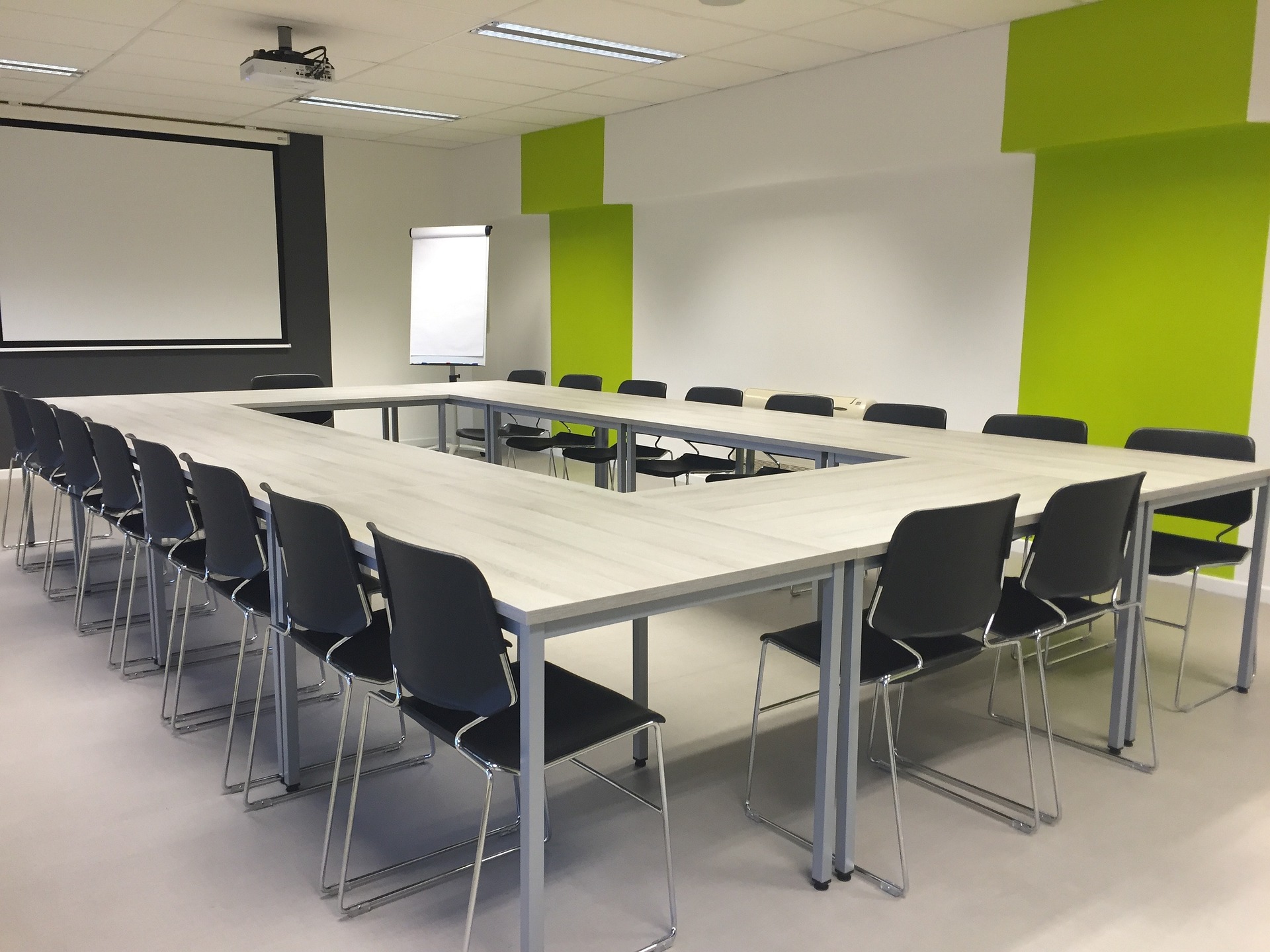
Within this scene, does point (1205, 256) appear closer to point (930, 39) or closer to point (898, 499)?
point (930, 39)

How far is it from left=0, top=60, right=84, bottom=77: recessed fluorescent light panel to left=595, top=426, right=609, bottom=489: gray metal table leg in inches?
162

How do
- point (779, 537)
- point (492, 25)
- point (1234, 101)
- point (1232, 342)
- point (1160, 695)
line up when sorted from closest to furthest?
point (779, 537) < point (1160, 695) < point (1234, 101) < point (1232, 342) < point (492, 25)

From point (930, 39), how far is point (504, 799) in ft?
16.0

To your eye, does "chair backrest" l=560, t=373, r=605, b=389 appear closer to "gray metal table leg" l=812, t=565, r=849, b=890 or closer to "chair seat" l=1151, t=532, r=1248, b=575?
"chair seat" l=1151, t=532, r=1248, b=575

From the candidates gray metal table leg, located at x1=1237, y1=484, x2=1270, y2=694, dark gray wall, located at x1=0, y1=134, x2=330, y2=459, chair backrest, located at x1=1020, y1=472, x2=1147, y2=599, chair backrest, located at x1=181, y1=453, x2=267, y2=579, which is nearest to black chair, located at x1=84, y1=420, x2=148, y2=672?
chair backrest, located at x1=181, y1=453, x2=267, y2=579

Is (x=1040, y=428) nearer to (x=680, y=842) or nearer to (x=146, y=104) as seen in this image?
(x=680, y=842)

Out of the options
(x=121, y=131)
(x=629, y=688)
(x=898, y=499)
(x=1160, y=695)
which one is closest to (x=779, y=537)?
(x=898, y=499)

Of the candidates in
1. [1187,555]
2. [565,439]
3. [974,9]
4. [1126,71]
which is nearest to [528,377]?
[565,439]

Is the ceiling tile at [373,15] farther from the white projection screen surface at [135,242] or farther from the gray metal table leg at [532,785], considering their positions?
the gray metal table leg at [532,785]

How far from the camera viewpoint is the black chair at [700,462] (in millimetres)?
5668

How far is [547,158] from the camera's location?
8570mm

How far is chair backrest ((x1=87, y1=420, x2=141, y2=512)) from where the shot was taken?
11.9ft

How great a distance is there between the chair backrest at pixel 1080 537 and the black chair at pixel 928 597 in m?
0.18

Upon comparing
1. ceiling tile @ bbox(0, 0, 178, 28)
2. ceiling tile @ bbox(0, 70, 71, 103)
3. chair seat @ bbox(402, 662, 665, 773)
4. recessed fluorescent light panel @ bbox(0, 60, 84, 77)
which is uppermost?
ceiling tile @ bbox(0, 70, 71, 103)
